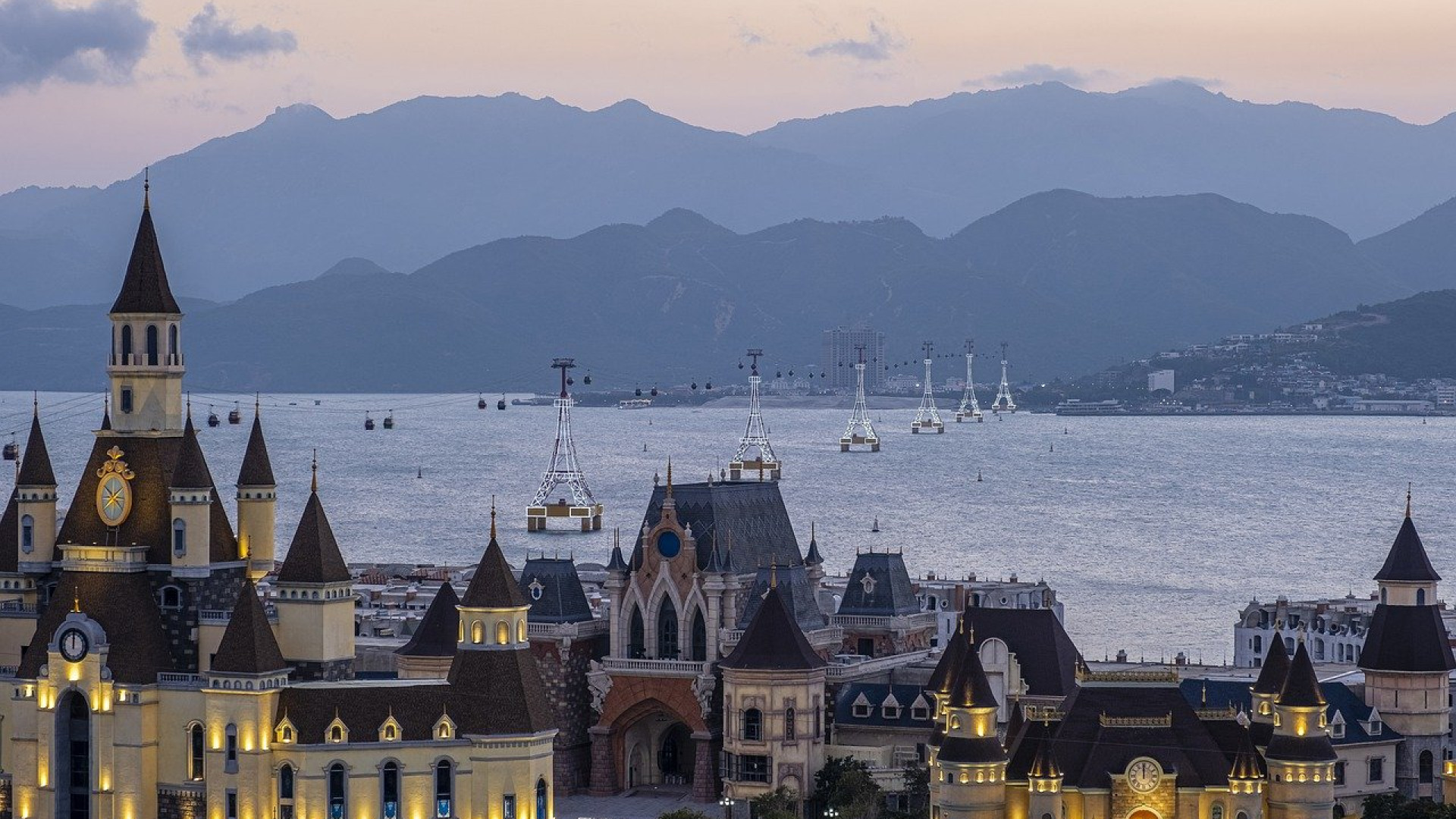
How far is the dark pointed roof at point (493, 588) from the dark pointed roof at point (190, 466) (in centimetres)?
915

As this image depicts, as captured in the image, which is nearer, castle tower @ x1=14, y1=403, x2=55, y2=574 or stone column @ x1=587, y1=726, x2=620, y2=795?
castle tower @ x1=14, y1=403, x2=55, y2=574

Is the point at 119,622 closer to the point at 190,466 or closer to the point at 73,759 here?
the point at 73,759

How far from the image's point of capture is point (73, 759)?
8931 cm

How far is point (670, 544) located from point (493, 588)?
55.9 ft

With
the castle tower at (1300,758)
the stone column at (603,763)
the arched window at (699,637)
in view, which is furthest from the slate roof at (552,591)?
the castle tower at (1300,758)

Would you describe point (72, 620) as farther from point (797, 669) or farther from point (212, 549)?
point (797, 669)

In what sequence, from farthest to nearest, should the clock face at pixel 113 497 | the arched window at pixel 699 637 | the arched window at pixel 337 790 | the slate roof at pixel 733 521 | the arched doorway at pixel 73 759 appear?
the slate roof at pixel 733 521 → the arched window at pixel 699 637 → the clock face at pixel 113 497 → the arched doorway at pixel 73 759 → the arched window at pixel 337 790

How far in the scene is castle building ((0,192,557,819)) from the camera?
85.5 metres

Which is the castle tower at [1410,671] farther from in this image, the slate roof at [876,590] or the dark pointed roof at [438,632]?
the dark pointed roof at [438,632]

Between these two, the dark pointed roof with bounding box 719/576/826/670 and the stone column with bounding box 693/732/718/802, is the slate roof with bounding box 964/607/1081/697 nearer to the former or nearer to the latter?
the dark pointed roof with bounding box 719/576/826/670

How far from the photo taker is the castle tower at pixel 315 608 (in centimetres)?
9081

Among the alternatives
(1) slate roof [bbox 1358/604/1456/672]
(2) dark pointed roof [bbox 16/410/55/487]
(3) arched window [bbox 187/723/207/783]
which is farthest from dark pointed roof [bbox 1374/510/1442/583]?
(2) dark pointed roof [bbox 16/410/55/487]

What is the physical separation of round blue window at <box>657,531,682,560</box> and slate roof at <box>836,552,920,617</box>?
9.02 meters

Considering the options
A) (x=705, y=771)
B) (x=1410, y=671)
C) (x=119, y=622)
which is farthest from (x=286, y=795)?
(x=1410, y=671)
